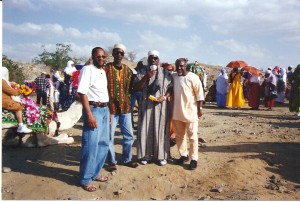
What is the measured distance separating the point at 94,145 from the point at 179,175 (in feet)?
4.77

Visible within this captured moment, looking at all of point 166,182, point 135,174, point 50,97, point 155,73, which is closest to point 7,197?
point 135,174

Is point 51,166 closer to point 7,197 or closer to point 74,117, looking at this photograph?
point 7,197

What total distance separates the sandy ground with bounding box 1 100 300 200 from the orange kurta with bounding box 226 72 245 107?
252 inches

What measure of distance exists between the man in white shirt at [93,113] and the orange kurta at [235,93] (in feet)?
32.6

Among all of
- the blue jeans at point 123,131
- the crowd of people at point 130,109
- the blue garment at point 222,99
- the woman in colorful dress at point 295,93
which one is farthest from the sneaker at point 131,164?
the blue garment at point 222,99

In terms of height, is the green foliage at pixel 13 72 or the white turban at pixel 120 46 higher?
the green foliage at pixel 13 72

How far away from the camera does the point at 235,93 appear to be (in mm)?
13734

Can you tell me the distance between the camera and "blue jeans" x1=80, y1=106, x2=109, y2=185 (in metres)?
4.38

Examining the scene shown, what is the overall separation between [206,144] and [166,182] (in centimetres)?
236

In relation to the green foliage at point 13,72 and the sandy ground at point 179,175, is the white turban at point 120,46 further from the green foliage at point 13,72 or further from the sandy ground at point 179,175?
the green foliage at point 13,72

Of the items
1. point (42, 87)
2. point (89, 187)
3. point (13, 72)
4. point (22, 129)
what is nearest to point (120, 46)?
point (89, 187)

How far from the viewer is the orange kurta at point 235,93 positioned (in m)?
13.6

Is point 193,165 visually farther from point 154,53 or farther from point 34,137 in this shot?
point 34,137

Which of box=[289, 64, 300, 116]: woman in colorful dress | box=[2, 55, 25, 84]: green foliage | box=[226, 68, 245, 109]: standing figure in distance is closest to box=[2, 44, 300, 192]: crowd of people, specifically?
box=[289, 64, 300, 116]: woman in colorful dress
